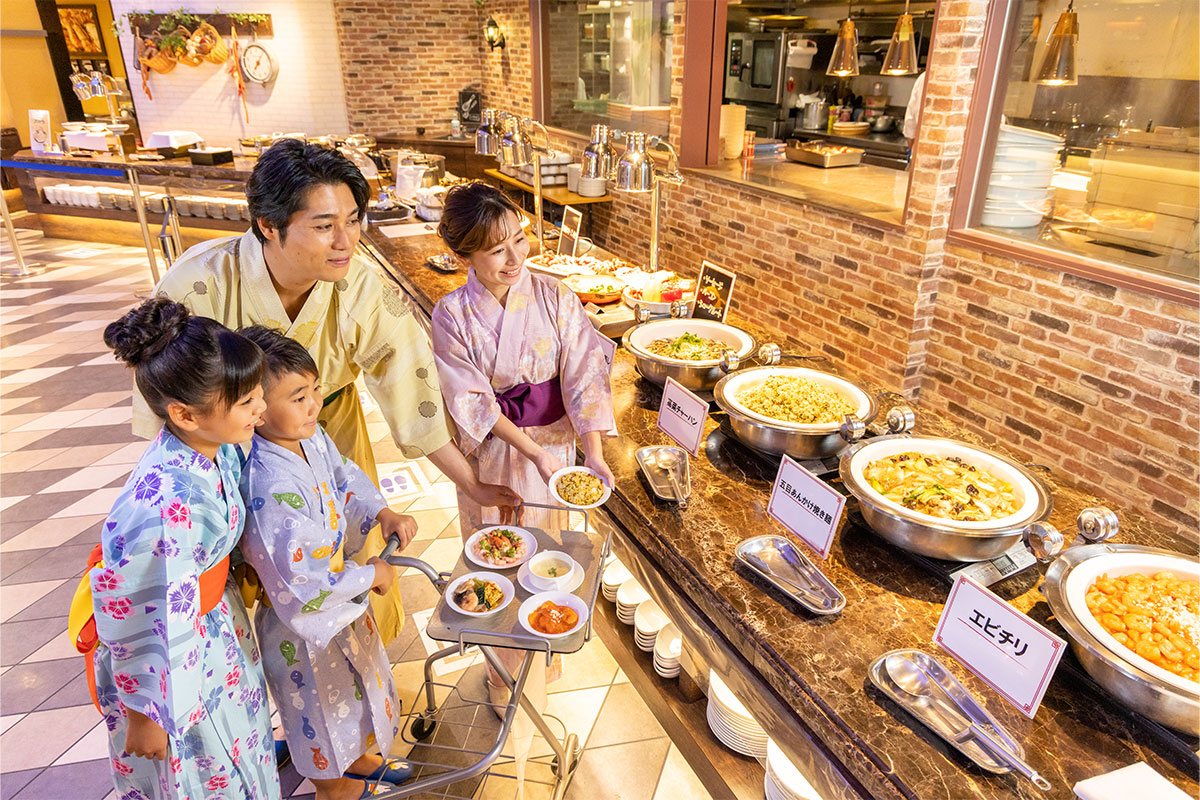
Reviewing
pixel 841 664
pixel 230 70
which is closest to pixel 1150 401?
pixel 841 664

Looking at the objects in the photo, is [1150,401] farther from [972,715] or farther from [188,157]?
[188,157]

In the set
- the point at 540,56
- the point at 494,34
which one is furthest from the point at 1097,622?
the point at 494,34

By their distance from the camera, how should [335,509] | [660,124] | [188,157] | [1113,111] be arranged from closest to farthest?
[335,509] → [1113,111] → [660,124] → [188,157]

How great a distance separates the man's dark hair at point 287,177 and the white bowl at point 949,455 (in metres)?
1.47

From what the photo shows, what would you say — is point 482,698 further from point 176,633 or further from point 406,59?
point 406,59

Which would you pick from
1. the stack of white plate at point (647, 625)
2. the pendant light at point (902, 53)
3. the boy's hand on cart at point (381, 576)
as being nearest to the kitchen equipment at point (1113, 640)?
the stack of white plate at point (647, 625)

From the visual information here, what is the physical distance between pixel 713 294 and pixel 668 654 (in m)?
1.40

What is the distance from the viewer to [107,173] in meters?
7.46

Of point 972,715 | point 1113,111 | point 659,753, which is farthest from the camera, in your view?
point 1113,111

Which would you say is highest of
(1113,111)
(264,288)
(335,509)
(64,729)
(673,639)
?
(1113,111)

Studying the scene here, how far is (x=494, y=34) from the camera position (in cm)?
973

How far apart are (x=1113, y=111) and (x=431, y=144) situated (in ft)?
27.6

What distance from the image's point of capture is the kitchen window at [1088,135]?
3734mm

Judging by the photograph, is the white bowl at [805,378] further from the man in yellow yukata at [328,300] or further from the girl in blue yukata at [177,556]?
the girl in blue yukata at [177,556]
